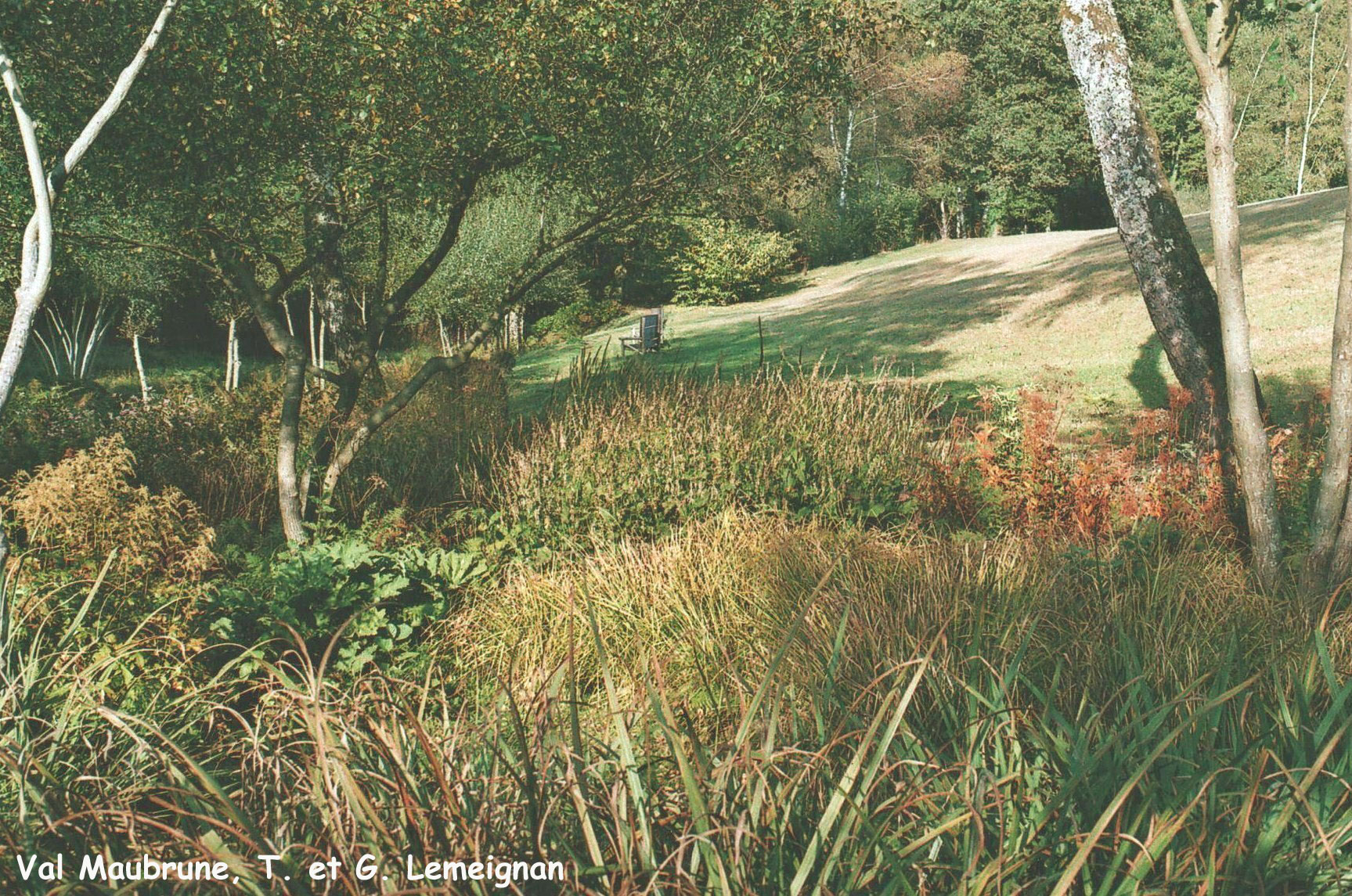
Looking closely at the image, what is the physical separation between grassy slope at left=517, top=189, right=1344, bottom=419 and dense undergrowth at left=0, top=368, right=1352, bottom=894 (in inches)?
59.2

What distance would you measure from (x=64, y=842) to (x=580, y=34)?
5.08 meters

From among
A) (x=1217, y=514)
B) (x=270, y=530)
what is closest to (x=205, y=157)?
(x=270, y=530)

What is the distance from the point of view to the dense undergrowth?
224cm

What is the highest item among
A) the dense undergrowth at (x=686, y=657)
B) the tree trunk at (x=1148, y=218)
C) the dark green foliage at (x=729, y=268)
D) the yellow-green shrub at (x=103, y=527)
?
the dark green foliage at (x=729, y=268)

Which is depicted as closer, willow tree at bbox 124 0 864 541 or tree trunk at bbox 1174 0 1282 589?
tree trunk at bbox 1174 0 1282 589

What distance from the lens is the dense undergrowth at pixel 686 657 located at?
7.34ft

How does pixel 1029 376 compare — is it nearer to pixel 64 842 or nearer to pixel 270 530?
pixel 270 530

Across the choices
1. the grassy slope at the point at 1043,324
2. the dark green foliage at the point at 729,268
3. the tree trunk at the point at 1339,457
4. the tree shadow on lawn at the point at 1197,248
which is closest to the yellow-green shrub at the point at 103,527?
the grassy slope at the point at 1043,324

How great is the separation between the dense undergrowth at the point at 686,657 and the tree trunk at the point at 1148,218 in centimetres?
62

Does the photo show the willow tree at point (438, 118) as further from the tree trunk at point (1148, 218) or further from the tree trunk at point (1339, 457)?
the tree trunk at point (1339, 457)

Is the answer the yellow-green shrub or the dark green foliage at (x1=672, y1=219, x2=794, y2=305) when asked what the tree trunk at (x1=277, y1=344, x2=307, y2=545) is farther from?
the dark green foliage at (x1=672, y1=219, x2=794, y2=305)

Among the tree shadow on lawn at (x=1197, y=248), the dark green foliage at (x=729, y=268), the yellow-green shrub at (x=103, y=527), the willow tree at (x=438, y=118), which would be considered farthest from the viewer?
the dark green foliage at (x=729, y=268)

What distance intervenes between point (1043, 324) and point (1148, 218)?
8.70 meters

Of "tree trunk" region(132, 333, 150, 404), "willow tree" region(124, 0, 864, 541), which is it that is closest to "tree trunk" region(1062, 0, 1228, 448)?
"willow tree" region(124, 0, 864, 541)
